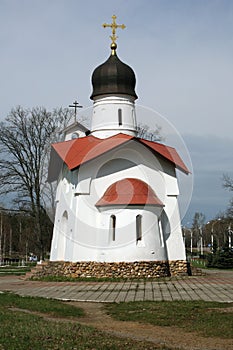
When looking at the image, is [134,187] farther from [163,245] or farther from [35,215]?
[35,215]

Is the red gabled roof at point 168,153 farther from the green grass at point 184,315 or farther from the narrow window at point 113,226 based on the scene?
the green grass at point 184,315

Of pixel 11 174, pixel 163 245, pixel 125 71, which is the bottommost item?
pixel 163 245

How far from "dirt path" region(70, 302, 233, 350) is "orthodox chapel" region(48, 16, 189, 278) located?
31.9 ft

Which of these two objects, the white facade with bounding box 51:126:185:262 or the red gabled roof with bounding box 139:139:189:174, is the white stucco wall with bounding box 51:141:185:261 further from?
the red gabled roof with bounding box 139:139:189:174

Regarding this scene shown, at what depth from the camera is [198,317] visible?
10719 mm

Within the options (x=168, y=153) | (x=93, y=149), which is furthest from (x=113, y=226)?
(x=168, y=153)

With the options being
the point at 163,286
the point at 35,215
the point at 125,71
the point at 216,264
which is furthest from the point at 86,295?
the point at 216,264

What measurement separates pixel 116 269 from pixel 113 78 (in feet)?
32.8

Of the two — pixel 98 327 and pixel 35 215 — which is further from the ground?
pixel 35 215

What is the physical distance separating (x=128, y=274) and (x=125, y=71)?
34.7 feet

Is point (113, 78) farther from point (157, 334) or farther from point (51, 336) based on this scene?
point (51, 336)

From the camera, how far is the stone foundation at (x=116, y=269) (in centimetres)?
2084

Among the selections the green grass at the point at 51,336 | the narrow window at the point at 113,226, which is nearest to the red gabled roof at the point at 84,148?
the narrow window at the point at 113,226

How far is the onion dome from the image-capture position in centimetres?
2481
